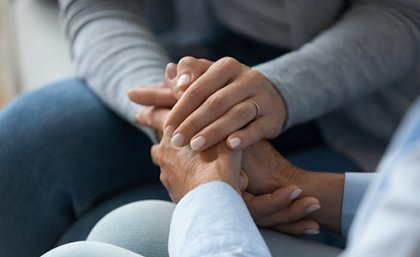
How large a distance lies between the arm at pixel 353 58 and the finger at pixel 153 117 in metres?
0.14

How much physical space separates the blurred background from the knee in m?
0.81

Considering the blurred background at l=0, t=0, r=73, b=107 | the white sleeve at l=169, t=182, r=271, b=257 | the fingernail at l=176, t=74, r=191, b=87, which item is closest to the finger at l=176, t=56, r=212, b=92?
the fingernail at l=176, t=74, r=191, b=87

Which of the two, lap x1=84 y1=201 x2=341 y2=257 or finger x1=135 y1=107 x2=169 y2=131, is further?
finger x1=135 y1=107 x2=169 y2=131

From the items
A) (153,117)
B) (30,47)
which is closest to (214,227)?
(153,117)

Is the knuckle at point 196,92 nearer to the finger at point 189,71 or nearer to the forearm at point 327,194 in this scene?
the finger at point 189,71

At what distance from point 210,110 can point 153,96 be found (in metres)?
0.13

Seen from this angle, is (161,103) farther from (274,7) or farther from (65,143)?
(274,7)

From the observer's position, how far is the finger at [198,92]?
86cm

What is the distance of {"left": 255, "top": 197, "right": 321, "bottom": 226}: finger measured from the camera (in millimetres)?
837

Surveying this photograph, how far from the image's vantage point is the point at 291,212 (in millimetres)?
839

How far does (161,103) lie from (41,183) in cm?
20

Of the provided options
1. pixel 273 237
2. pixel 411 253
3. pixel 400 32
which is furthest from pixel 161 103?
pixel 411 253

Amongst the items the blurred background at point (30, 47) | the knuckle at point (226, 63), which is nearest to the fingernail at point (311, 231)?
the knuckle at point (226, 63)

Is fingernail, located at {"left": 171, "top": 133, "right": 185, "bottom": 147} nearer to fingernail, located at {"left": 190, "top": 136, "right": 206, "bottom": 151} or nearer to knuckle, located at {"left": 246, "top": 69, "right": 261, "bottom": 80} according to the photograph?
fingernail, located at {"left": 190, "top": 136, "right": 206, "bottom": 151}
